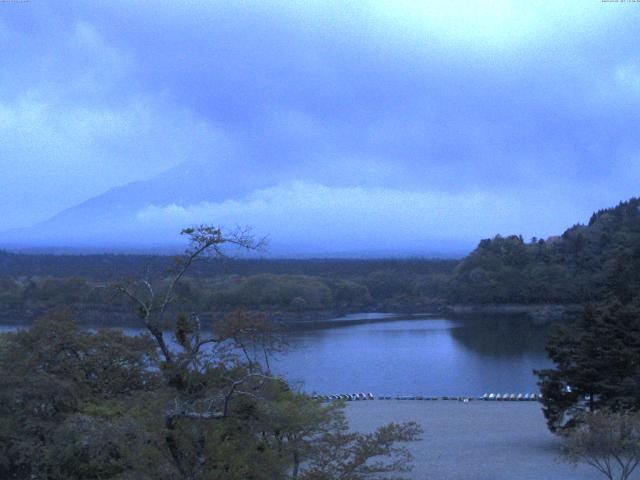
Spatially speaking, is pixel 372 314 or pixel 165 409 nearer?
pixel 165 409

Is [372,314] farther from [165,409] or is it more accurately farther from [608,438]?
[165,409]

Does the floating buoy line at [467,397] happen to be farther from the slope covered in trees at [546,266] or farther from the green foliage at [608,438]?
the slope covered in trees at [546,266]

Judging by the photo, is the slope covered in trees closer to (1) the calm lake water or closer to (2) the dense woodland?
(2) the dense woodland

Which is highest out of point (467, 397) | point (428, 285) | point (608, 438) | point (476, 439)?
point (428, 285)

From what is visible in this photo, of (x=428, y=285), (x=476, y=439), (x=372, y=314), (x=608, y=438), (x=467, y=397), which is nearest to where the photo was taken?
(x=608, y=438)

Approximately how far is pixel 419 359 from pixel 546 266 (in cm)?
2512

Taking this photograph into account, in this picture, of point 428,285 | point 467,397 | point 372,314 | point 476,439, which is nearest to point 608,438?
point 476,439

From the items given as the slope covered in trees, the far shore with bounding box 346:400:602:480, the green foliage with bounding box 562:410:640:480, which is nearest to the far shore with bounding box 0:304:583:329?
the slope covered in trees

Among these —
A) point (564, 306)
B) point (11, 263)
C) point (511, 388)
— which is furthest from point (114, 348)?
point (11, 263)

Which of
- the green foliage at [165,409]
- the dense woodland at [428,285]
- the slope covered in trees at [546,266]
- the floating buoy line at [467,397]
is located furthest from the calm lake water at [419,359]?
the green foliage at [165,409]

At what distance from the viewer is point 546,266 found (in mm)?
53781

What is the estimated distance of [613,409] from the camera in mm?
13094

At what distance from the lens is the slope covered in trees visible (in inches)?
1981

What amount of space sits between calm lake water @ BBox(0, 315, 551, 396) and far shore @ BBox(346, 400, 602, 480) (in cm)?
278
